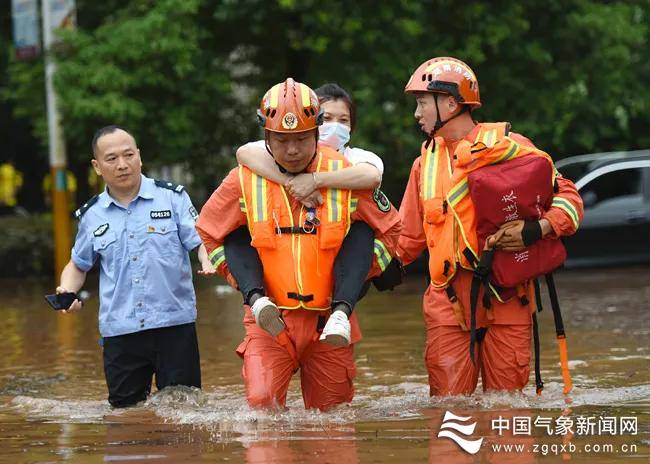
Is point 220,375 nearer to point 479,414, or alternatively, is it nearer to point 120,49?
point 479,414

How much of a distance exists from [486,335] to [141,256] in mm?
1991

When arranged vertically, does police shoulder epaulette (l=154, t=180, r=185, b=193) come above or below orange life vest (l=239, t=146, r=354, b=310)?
above

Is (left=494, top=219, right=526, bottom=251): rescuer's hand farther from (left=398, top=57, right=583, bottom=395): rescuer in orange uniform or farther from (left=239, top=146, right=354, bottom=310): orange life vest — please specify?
(left=239, top=146, right=354, bottom=310): orange life vest

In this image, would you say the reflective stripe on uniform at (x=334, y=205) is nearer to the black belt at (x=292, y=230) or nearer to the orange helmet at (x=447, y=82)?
the black belt at (x=292, y=230)

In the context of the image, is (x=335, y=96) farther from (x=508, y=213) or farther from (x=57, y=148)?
(x=57, y=148)

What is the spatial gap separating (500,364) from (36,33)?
1572 centimetres

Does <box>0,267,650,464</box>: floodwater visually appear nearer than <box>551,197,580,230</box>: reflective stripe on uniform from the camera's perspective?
Yes

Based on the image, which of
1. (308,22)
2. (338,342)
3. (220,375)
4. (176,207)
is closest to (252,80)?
(308,22)

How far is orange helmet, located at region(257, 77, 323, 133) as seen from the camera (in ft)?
24.7

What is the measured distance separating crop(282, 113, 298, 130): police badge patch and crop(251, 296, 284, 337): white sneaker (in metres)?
0.83

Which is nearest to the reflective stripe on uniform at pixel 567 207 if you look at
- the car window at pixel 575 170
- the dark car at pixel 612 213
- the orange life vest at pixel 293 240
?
the orange life vest at pixel 293 240

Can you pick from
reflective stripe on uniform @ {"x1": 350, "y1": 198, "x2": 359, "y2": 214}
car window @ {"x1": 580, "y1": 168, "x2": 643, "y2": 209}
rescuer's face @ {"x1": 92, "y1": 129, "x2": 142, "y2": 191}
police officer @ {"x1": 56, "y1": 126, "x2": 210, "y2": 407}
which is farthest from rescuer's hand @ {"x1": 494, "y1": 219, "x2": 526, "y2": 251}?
car window @ {"x1": 580, "y1": 168, "x2": 643, "y2": 209}

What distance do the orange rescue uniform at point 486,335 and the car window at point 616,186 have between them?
13360 mm

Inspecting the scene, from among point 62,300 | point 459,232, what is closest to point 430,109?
point 459,232
